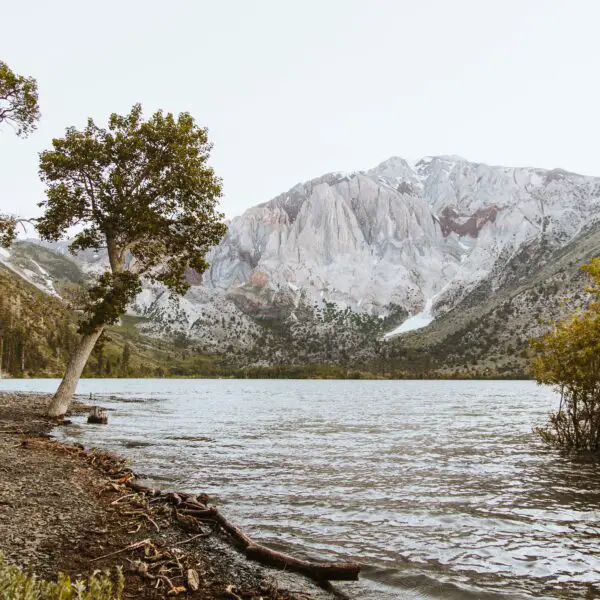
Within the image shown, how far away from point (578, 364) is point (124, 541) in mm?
25513

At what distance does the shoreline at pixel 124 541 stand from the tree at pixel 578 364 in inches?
860

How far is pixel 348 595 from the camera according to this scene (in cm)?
1133

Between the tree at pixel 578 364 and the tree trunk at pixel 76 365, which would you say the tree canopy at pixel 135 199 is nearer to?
the tree trunk at pixel 76 365

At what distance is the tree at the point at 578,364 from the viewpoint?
2816 cm

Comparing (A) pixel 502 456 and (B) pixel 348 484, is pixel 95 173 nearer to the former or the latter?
(B) pixel 348 484

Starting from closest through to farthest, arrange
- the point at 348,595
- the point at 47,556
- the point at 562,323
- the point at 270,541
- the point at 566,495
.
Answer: the point at 47,556 → the point at 348,595 → the point at 270,541 → the point at 566,495 → the point at 562,323

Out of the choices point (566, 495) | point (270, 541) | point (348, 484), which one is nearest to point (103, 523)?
point (270, 541)

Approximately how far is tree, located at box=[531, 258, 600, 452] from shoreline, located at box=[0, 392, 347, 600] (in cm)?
2184

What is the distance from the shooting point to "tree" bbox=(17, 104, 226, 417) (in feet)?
121

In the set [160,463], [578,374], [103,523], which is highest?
[578,374]

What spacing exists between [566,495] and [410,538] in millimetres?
8835

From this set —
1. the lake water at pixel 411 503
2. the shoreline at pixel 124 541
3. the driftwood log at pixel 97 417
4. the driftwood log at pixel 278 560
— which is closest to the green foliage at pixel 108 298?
the lake water at pixel 411 503

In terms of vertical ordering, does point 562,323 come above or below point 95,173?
below

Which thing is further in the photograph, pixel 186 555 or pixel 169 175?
pixel 169 175
